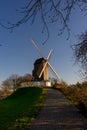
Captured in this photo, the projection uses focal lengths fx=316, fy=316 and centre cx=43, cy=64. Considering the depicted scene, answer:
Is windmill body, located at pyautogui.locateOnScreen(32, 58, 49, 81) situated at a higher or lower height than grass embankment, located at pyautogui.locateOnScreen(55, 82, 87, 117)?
higher

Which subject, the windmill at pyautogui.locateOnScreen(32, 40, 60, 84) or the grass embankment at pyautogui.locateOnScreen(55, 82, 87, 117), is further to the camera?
the windmill at pyautogui.locateOnScreen(32, 40, 60, 84)

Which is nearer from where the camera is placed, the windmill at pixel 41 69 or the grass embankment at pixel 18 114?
the grass embankment at pixel 18 114

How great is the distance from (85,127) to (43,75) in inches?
2462

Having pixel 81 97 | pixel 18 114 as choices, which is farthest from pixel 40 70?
pixel 18 114

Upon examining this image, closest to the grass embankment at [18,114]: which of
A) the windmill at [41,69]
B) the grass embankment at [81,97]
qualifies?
the grass embankment at [81,97]

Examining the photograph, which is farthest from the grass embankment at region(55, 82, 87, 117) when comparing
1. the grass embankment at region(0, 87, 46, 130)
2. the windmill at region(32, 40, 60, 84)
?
the windmill at region(32, 40, 60, 84)

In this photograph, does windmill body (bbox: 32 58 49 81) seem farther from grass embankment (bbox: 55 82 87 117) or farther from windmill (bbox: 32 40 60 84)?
grass embankment (bbox: 55 82 87 117)

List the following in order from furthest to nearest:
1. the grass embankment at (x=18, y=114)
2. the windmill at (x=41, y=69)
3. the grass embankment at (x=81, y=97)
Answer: the windmill at (x=41, y=69), the grass embankment at (x=81, y=97), the grass embankment at (x=18, y=114)

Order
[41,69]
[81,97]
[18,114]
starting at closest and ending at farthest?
[18,114]
[81,97]
[41,69]

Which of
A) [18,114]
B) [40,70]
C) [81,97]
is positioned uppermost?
[40,70]

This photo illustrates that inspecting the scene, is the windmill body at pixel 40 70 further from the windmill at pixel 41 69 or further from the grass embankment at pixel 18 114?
the grass embankment at pixel 18 114

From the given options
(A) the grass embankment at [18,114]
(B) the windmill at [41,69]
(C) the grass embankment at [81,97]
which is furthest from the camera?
(B) the windmill at [41,69]

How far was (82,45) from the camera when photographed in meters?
9.48

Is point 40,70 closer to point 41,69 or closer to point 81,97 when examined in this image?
point 41,69
